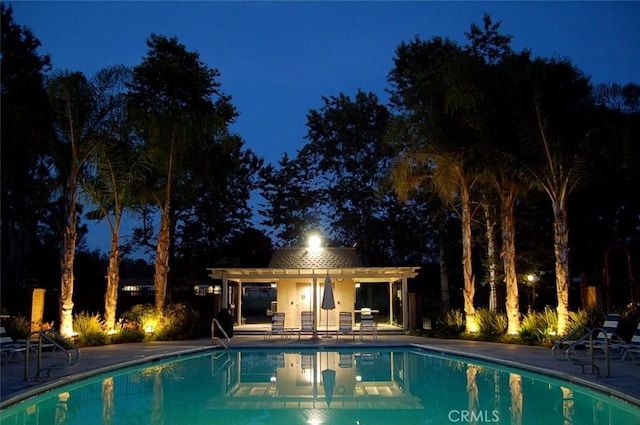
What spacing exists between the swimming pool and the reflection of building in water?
0.8 inches

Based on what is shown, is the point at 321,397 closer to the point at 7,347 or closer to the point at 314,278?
the point at 7,347

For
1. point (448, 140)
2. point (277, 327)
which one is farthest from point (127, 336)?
point (448, 140)

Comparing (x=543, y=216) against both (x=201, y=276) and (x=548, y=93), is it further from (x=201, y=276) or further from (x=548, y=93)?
(x=201, y=276)

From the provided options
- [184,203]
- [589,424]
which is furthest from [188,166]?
[589,424]

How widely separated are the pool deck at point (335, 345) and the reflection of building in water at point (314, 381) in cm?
150

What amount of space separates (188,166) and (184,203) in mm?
9198

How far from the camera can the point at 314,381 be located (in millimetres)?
12430

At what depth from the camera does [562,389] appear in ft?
35.2

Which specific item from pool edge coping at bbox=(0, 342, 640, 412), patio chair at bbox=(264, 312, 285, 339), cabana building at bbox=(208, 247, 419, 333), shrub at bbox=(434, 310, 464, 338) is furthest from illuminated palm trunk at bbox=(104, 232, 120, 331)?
shrub at bbox=(434, 310, 464, 338)

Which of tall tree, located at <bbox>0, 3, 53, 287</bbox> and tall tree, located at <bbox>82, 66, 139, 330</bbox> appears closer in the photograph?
tall tree, located at <bbox>82, 66, 139, 330</bbox>

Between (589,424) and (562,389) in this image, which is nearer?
(589,424)

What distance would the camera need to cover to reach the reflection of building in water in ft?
33.7

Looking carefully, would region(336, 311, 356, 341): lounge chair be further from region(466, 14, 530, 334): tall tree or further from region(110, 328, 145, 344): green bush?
region(110, 328, 145, 344): green bush

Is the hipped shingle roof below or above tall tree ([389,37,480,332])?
below
